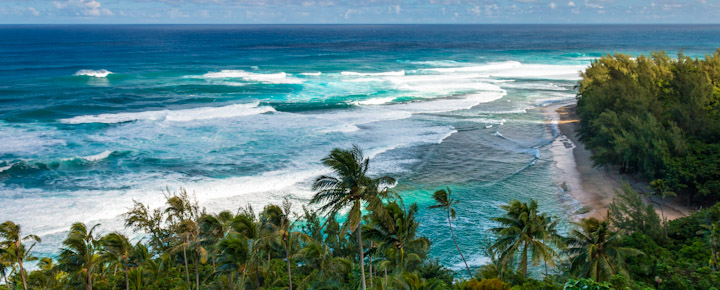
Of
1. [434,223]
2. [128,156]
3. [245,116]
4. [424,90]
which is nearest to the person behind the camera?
[434,223]

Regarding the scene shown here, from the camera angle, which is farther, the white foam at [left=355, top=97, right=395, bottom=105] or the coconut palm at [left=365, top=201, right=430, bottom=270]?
the white foam at [left=355, top=97, right=395, bottom=105]

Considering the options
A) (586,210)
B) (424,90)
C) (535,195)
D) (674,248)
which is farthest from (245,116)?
(674,248)

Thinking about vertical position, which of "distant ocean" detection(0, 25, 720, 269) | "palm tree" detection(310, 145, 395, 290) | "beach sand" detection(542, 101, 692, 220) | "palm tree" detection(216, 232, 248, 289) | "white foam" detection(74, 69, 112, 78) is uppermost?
"palm tree" detection(310, 145, 395, 290)

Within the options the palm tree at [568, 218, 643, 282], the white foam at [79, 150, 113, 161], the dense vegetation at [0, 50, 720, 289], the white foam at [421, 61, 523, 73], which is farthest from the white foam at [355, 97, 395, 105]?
the palm tree at [568, 218, 643, 282]

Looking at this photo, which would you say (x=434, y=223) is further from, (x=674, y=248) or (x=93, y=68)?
(x=93, y=68)

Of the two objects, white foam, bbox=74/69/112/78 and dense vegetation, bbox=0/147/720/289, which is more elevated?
white foam, bbox=74/69/112/78

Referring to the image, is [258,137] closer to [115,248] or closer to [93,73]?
[115,248]

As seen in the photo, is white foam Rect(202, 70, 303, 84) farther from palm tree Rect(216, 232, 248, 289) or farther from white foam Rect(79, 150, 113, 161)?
palm tree Rect(216, 232, 248, 289)
